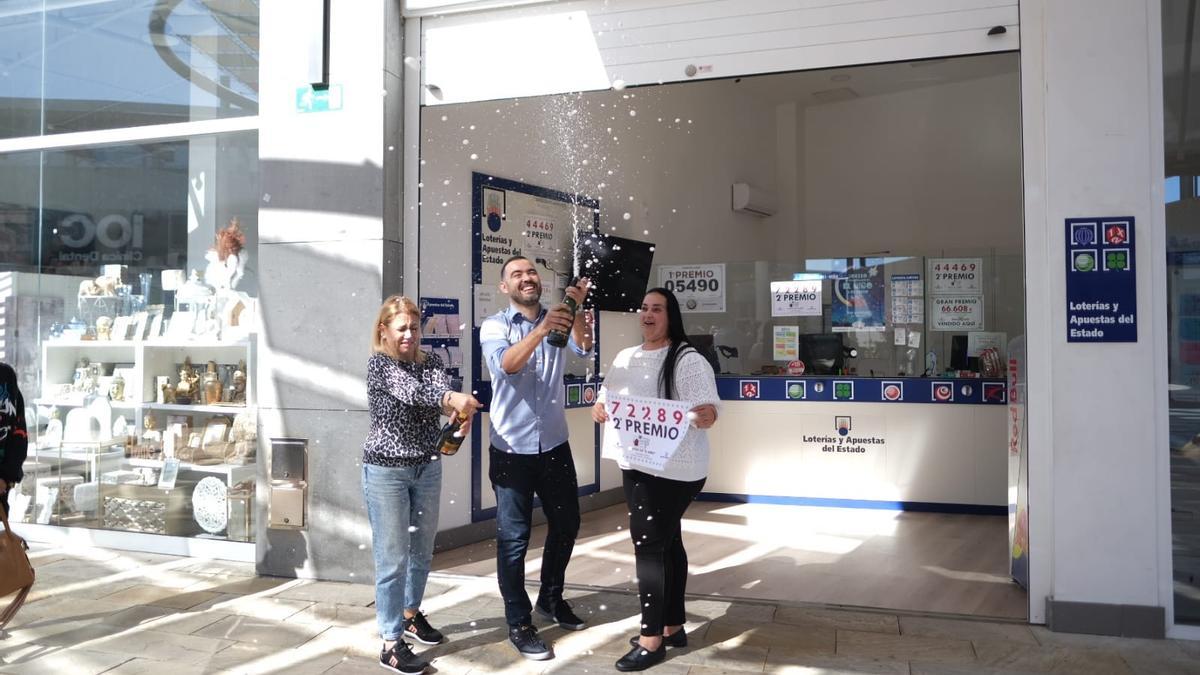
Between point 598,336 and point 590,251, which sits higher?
point 590,251

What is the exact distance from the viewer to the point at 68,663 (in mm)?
3949

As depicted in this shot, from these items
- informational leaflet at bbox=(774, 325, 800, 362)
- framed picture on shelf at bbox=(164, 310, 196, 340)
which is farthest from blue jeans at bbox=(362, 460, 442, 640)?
informational leaflet at bbox=(774, 325, 800, 362)

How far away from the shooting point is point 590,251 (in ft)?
25.5

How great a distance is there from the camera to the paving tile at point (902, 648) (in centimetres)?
396

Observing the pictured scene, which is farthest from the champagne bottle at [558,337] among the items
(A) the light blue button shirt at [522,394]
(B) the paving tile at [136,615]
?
(B) the paving tile at [136,615]

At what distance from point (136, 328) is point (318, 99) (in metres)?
2.08

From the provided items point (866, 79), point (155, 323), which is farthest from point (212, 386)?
point (866, 79)

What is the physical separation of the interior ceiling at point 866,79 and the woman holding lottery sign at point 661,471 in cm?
686

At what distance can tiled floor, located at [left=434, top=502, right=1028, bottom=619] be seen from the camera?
5070mm

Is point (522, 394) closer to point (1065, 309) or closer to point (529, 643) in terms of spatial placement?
point (529, 643)

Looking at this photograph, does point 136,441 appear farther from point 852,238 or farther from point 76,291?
point 852,238

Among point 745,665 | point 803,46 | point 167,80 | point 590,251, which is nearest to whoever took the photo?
point 745,665

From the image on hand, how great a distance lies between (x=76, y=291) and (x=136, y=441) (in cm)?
113

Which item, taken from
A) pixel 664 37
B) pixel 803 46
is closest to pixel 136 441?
pixel 664 37
